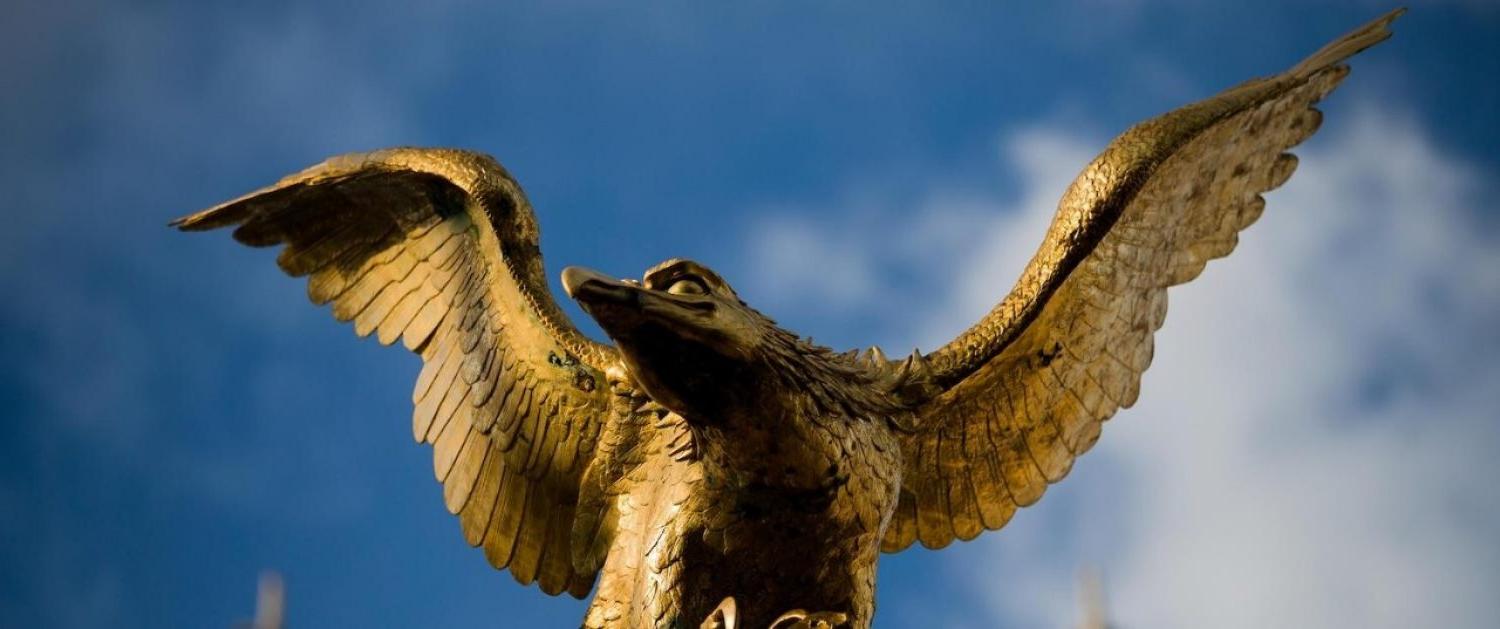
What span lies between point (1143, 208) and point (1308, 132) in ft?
4.30

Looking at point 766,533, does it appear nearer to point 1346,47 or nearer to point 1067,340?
point 1067,340

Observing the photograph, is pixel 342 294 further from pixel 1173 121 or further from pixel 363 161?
pixel 1173 121

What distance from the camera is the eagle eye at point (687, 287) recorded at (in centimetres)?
1044

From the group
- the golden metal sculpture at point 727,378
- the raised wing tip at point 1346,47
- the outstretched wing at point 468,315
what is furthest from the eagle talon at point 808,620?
the raised wing tip at point 1346,47

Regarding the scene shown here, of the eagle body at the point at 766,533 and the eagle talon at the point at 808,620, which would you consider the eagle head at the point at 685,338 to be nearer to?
the eagle body at the point at 766,533

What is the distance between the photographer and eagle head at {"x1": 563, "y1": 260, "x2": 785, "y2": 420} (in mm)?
10008

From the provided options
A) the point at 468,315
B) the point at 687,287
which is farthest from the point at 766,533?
the point at 468,315

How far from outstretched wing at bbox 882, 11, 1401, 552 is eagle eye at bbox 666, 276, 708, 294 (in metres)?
1.26

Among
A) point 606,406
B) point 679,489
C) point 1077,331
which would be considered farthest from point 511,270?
point 1077,331

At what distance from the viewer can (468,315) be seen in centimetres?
1209

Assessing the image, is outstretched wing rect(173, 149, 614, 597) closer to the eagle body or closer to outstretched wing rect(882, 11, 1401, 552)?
the eagle body

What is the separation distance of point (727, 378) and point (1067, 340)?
7.25 feet

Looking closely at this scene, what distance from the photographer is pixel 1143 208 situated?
39.8ft

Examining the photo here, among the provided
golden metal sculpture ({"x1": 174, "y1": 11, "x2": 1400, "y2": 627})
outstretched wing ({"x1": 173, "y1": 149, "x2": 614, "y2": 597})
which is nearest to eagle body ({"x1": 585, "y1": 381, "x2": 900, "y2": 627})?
golden metal sculpture ({"x1": 174, "y1": 11, "x2": 1400, "y2": 627})
